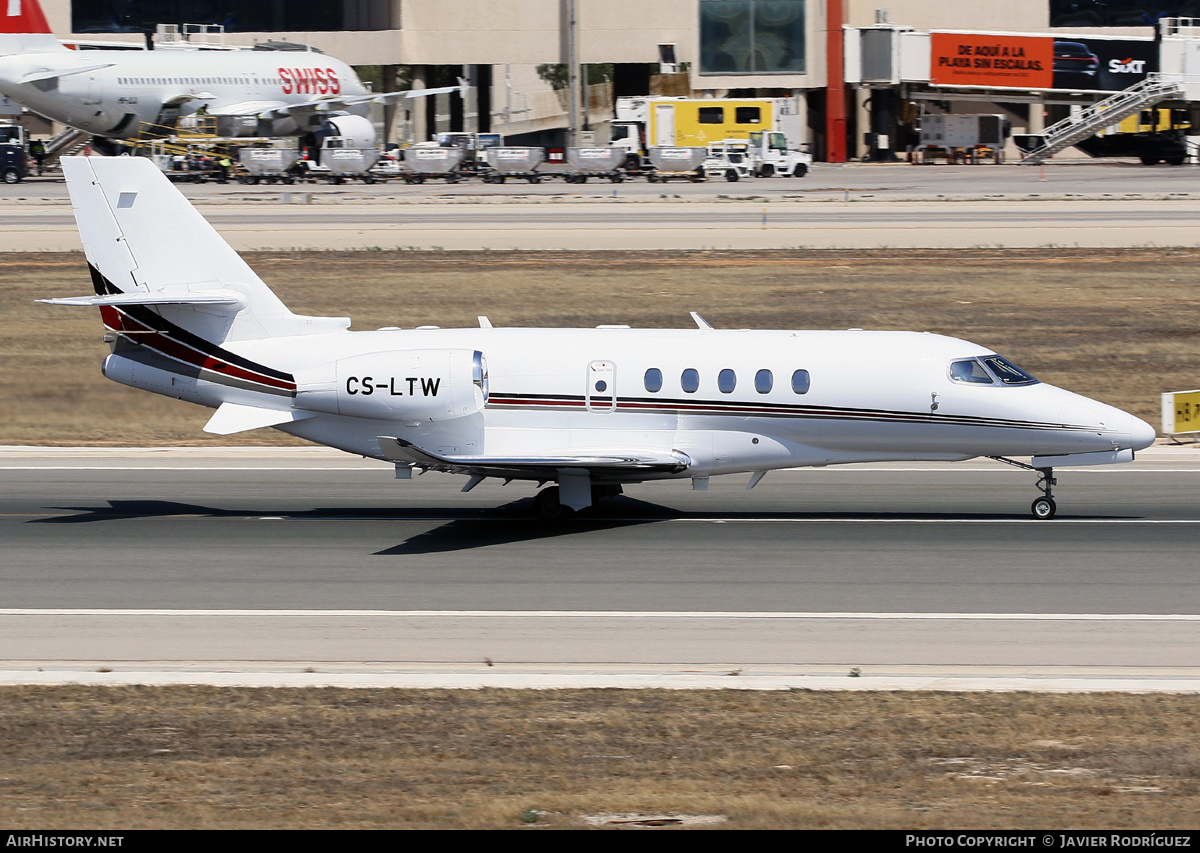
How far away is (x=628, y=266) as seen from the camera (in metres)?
46.8

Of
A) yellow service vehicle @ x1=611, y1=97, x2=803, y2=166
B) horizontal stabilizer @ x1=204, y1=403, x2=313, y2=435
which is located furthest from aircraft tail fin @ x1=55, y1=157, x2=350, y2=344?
yellow service vehicle @ x1=611, y1=97, x2=803, y2=166

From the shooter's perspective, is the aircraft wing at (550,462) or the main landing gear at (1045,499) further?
the main landing gear at (1045,499)

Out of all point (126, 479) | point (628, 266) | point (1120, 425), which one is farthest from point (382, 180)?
point (1120, 425)

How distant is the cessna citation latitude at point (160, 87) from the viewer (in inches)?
3199

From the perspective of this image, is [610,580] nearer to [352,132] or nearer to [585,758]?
[585,758]

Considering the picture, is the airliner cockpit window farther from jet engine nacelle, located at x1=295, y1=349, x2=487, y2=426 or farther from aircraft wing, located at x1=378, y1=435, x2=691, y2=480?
jet engine nacelle, located at x1=295, y1=349, x2=487, y2=426

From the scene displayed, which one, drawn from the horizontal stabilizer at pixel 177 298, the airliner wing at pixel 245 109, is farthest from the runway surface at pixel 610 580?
the airliner wing at pixel 245 109

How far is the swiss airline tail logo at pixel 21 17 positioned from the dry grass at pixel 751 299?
3941cm

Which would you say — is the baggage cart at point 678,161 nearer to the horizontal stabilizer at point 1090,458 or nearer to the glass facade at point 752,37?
the glass facade at point 752,37

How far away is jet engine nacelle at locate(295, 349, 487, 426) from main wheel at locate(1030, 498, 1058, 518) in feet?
27.4

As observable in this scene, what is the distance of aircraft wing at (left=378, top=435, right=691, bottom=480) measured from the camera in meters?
19.6

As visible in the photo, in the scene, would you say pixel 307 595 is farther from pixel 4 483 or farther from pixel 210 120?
pixel 210 120

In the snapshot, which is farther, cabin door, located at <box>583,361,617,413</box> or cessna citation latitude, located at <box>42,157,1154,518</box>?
cabin door, located at <box>583,361,617,413</box>

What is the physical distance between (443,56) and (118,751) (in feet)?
343
